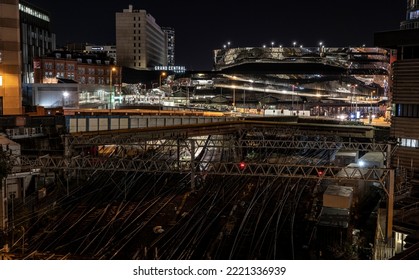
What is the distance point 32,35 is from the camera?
65.5 m

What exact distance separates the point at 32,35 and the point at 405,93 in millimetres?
56461

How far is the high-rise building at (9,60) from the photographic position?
104 ft

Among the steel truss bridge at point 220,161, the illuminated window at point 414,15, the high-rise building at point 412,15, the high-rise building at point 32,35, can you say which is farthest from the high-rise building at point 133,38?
the illuminated window at point 414,15

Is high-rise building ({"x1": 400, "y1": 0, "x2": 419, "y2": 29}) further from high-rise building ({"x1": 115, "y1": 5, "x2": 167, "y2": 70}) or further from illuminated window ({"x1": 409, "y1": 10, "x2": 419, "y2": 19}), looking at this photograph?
high-rise building ({"x1": 115, "y1": 5, "x2": 167, "y2": 70})

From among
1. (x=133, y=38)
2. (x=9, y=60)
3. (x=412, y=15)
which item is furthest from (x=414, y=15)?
(x=133, y=38)

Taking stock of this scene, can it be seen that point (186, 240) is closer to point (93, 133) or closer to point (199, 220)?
point (199, 220)

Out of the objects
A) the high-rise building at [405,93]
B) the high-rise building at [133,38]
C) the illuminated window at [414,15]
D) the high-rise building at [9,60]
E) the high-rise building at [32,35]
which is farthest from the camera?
the high-rise building at [133,38]

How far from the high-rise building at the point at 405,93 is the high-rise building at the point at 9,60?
23.2 m

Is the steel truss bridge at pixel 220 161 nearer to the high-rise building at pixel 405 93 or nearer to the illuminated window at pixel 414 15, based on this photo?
the high-rise building at pixel 405 93

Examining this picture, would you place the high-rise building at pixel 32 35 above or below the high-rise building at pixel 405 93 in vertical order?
above

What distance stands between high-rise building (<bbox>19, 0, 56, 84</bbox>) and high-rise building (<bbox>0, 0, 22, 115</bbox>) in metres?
27.9

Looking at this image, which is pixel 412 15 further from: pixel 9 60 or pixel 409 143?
pixel 9 60

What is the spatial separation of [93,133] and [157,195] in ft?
18.7

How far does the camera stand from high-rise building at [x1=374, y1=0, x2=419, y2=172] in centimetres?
2127
